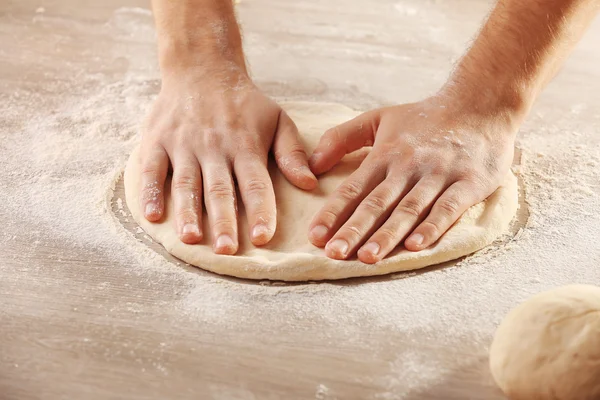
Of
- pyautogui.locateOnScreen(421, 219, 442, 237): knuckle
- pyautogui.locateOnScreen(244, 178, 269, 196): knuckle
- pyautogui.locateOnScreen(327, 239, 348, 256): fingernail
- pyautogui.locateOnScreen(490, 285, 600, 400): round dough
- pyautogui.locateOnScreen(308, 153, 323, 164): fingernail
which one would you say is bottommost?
pyautogui.locateOnScreen(244, 178, 269, 196): knuckle

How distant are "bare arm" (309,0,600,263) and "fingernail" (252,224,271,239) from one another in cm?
9

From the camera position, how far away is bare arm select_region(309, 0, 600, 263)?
149cm

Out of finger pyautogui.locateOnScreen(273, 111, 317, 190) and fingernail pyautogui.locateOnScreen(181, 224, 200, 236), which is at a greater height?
finger pyautogui.locateOnScreen(273, 111, 317, 190)

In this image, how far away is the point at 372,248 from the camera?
1414 millimetres

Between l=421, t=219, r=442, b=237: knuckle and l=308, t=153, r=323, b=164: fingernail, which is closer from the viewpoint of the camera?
l=421, t=219, r=442, b=237: knuckle

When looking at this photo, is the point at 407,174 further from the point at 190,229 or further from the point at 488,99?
the point at 190,229

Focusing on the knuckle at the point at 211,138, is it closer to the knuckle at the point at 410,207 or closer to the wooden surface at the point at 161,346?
the wooden surface at the point at 161,346

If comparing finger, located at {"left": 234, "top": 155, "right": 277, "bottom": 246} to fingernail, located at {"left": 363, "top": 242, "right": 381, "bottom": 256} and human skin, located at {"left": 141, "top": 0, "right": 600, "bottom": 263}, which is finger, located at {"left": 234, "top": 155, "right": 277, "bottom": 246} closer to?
human skin, located at {"left": 141, "top": 0, "right": 600, "bottom": 263}

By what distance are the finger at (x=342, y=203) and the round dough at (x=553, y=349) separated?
39 centimetres

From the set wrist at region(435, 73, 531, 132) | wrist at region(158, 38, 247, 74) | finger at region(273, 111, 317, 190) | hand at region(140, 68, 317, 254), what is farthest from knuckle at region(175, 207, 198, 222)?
wrist at region(435, 73, 531, 132)

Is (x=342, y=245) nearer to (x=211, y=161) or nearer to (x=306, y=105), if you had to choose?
(x=211, y=161)

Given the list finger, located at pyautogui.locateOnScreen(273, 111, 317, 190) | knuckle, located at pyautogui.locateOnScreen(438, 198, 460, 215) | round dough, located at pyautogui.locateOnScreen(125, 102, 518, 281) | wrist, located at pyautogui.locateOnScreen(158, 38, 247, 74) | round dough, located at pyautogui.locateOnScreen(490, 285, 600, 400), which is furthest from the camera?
wrist, located at pyautogui.locateOnScreen(158, 38, 247, 74)

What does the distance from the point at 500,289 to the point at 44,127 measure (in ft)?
4.33

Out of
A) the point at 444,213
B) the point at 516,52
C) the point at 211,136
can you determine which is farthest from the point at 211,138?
the point at 516,52
